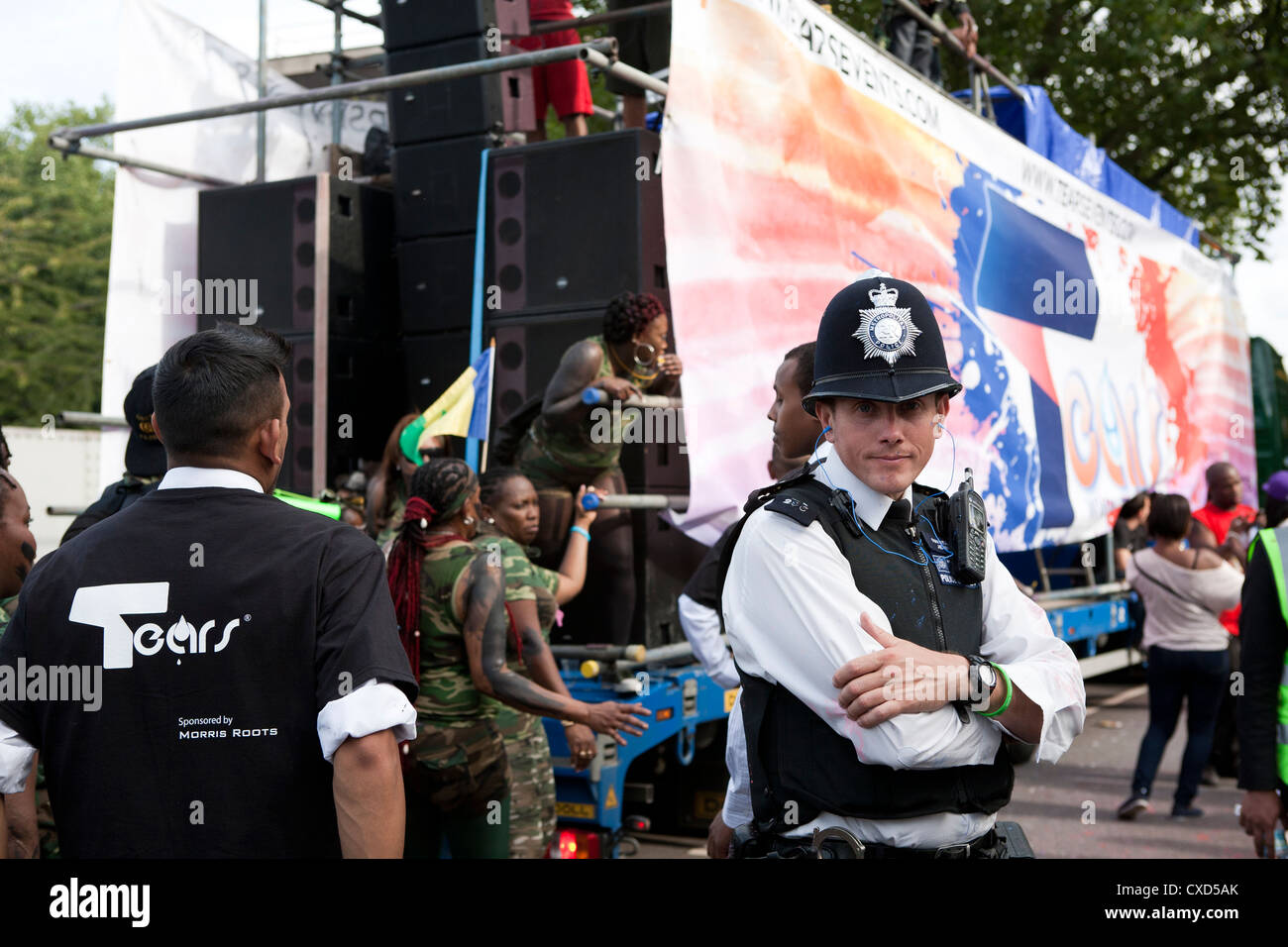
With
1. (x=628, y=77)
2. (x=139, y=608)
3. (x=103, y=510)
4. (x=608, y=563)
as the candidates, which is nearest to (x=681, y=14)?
(x=628, y=77)

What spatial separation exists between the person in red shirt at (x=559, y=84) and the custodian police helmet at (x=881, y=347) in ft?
18.2

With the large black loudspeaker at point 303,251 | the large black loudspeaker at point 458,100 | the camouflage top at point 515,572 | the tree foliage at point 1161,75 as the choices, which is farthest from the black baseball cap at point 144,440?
the tree foliage at point 1161,75

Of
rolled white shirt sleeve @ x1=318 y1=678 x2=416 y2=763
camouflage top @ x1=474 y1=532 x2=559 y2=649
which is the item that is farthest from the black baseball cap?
rolled white shirt sleeve @ x1=318 y1=678 x2=416 y2=763

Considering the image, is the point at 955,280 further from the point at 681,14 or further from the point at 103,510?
the point at 103,510

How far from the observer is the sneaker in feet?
24.5

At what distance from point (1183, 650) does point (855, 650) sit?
6.22 meters

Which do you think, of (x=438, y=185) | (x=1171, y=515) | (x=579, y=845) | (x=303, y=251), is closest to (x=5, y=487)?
(x=579, y=845)

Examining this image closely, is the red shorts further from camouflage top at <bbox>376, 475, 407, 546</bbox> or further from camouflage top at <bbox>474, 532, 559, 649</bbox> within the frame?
camouflage top at <bbox>474, 532, 559, 649</bbox>

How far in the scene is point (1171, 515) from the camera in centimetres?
755

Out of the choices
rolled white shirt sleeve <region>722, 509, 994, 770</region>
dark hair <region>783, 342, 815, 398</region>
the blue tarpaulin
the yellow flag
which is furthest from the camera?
the blue tarpaulin

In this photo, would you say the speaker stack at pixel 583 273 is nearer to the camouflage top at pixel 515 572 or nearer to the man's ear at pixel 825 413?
the camouflage top at pixel 515 572

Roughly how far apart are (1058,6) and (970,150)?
48.1ft

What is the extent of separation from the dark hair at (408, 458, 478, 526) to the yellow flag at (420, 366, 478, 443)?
1642 millimetres

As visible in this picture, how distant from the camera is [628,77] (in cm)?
542
